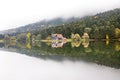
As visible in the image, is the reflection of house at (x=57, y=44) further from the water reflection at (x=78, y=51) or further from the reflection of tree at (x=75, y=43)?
the reflection of tree at (x=75, y=43)

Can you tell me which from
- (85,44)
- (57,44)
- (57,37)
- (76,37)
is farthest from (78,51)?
(57,37)

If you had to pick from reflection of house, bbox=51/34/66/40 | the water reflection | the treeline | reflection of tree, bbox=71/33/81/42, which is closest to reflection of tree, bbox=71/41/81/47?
the water reflection

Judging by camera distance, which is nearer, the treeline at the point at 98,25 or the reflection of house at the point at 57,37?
the treeline at the point at 98,25

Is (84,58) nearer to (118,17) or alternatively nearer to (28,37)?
(118,17)

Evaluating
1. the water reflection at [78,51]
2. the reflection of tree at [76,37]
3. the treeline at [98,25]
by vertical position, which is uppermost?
the treeline at [98,25]

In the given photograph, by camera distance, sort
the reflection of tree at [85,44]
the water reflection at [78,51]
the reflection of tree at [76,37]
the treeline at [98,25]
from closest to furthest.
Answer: the water reflection at [78,51] < the treeline at [98,25] < the reflection of tree at [85,44] < the reflection of tree at [76,37]

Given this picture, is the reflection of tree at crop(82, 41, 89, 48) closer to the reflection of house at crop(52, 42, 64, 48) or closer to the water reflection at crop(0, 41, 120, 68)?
the water reflection at crop(0, 41, 120, 68)

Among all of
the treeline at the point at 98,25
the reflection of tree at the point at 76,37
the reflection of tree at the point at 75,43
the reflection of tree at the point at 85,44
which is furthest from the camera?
the reflection of tree at the point at 76,37

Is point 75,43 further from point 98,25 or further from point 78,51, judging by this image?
point 98,25

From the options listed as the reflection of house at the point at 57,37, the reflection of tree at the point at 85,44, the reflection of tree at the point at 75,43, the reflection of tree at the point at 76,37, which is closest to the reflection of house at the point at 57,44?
the reflection of house at the point at 57,37
